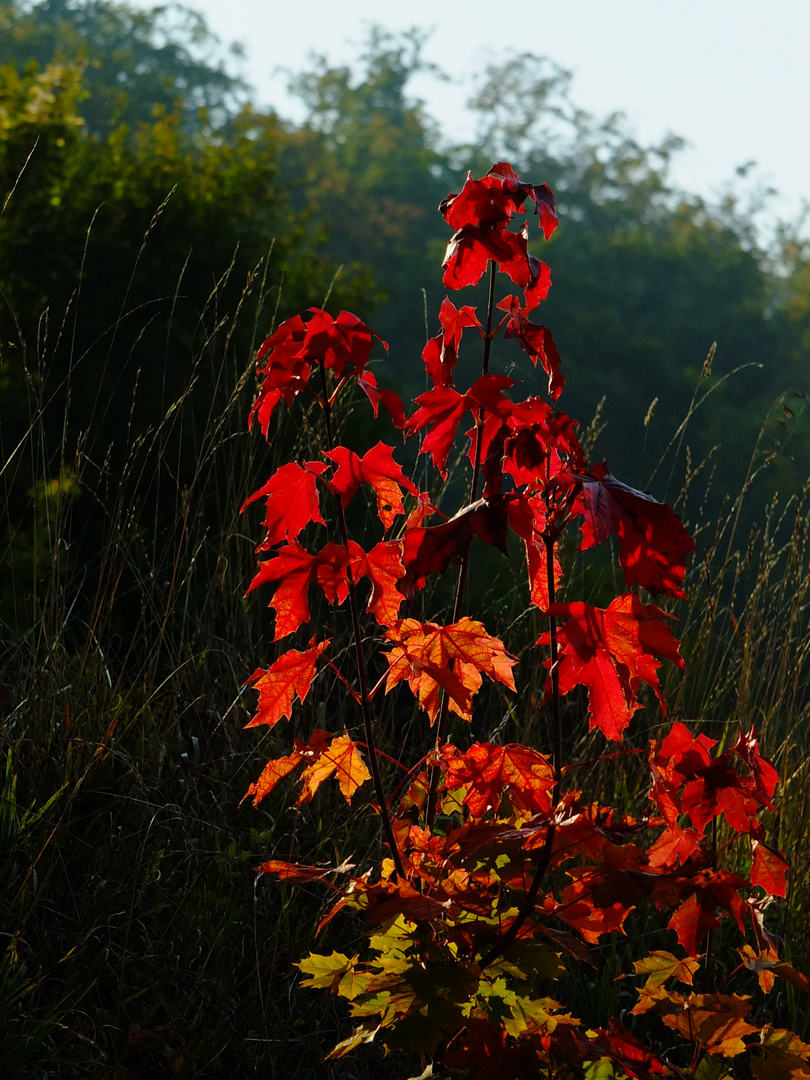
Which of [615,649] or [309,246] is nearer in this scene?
[615,649]

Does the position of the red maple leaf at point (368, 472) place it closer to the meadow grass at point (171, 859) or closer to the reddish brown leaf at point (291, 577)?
the reddish brown leaf at point (291, 577)

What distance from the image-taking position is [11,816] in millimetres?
1757

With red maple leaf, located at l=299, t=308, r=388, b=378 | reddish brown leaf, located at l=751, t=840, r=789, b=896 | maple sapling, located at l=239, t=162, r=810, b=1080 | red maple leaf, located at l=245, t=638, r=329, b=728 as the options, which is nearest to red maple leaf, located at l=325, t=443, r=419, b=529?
maple sapling, located at l=239, t=162, r=810, b=1080

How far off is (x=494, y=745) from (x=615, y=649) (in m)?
0.23

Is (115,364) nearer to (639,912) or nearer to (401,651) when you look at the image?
(639,912)

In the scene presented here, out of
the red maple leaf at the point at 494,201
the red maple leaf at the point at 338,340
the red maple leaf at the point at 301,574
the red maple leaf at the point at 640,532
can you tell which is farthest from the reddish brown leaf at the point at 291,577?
the red maple leaf at the point at 494,201

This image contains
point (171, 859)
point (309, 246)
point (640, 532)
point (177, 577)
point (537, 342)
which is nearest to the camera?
point (640, 532)

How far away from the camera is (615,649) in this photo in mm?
1127

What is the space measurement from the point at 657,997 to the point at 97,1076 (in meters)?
0.83

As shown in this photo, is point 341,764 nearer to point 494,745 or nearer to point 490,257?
point 494,745

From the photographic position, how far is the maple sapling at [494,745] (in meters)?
1.11

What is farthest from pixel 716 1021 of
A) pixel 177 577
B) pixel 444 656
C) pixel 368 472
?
pixel 177 577

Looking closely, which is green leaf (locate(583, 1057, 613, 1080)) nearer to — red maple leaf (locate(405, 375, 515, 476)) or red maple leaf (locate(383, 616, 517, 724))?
red maple leaf (locate(383, 616, 517, 724))

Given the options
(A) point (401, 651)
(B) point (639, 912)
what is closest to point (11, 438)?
(B) point (639, 912)
